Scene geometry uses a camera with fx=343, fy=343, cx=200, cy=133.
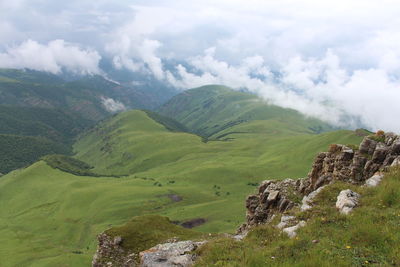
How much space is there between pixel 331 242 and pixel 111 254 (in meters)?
24.4

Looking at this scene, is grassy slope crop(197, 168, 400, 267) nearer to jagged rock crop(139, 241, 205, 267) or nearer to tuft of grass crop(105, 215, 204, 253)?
jagged rock crop(139, 241, 205, 267)

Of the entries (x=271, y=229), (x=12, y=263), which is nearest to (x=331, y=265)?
(x=271, y=229)

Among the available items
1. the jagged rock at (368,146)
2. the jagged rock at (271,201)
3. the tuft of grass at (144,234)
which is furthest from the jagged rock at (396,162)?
the tuft of grass at (144,234)

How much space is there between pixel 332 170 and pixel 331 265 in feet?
76.8

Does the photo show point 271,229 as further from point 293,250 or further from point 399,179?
point 399,179

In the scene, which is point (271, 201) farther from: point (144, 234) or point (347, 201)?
point (347, 201)

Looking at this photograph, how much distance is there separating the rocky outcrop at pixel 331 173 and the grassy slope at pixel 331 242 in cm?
599

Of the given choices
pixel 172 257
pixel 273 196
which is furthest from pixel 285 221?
pixel 273 196

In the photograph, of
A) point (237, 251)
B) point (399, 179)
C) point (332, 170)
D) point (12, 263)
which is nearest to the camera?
point (237, 251)

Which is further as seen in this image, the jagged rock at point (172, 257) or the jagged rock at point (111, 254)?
the jagged rock at point (111, 254)

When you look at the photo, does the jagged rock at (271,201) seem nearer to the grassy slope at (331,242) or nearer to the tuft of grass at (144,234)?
the tuft of grass at (144,234)

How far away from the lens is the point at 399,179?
77.7 feet

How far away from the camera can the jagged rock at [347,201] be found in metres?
21.1

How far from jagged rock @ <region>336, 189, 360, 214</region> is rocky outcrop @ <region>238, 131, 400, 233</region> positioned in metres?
3.32
